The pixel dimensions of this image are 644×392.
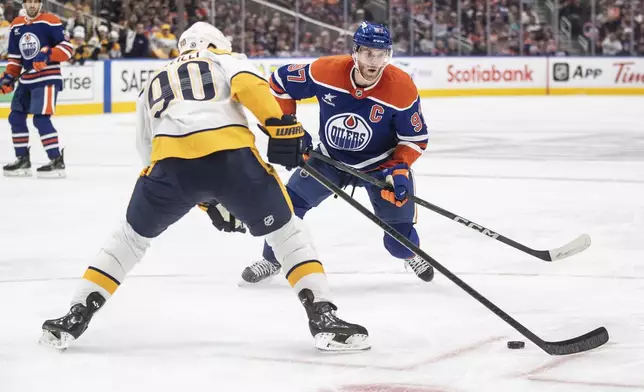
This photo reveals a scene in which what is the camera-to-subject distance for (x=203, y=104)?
10.5ft

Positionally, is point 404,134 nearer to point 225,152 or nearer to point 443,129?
point 225,152

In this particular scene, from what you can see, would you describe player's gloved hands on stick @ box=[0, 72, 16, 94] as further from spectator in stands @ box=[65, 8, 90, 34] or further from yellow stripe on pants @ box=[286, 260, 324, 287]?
spectator in stands @ box=[65, 8, 90, 34]

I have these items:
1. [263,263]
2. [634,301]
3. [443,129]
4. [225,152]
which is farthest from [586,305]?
[443,129]

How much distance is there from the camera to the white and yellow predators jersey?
3.16 meters

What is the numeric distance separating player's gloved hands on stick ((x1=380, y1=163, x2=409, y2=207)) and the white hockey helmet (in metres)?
0.88

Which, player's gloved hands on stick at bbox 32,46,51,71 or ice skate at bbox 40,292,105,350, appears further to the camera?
player's gloved hands on stick at bbox 32,46,51,71

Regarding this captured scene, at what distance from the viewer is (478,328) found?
11.8ft

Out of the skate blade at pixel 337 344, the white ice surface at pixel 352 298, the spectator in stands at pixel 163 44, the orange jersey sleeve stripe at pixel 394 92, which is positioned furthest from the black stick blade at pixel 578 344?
the spectator in stands at pixel 163 44

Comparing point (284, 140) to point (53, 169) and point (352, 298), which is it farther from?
point (53, 169)

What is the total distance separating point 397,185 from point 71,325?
1.30 meters

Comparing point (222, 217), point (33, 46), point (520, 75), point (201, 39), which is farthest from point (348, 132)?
point (520, 75)

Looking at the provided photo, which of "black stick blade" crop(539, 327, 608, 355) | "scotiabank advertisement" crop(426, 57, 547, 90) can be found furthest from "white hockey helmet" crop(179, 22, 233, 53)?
"scotiabank advertisement" crop(426, 57, 547, 90)

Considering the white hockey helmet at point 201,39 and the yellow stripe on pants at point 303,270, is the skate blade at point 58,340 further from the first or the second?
the white hockey helmet at point 201,39

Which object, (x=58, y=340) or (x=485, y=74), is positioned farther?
(x=485, y=74)
